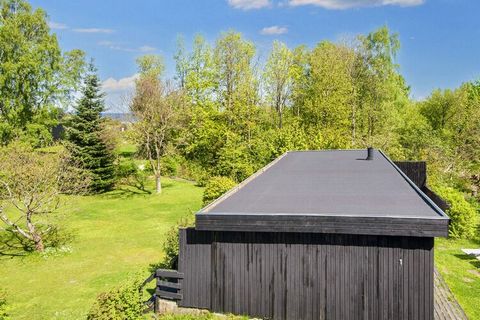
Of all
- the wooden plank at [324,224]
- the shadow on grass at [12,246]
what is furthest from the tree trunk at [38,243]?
the wooden plank at [324,224]

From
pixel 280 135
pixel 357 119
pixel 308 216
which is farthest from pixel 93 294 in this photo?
pixel 357 119

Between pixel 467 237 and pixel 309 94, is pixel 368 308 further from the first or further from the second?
pixel 309 94

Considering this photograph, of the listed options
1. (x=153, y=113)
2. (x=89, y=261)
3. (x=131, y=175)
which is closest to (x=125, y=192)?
(x=131, y=175)

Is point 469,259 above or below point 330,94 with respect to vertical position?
below

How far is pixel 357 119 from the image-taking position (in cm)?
4000

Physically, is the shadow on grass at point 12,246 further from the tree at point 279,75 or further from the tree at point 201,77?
the tree at point 279,75

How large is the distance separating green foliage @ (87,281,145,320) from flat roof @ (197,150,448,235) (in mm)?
2574

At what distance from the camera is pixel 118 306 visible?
8.33 metres

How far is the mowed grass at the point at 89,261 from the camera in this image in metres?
11.5

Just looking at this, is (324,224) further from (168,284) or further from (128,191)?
(128,191)

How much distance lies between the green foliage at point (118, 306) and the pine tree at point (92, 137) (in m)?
22.7

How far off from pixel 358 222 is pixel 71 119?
94.9ft

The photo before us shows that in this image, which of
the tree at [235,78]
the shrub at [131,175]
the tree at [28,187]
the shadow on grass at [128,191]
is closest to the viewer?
the tree at [28,187]

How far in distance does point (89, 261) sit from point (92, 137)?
56.3 feet
